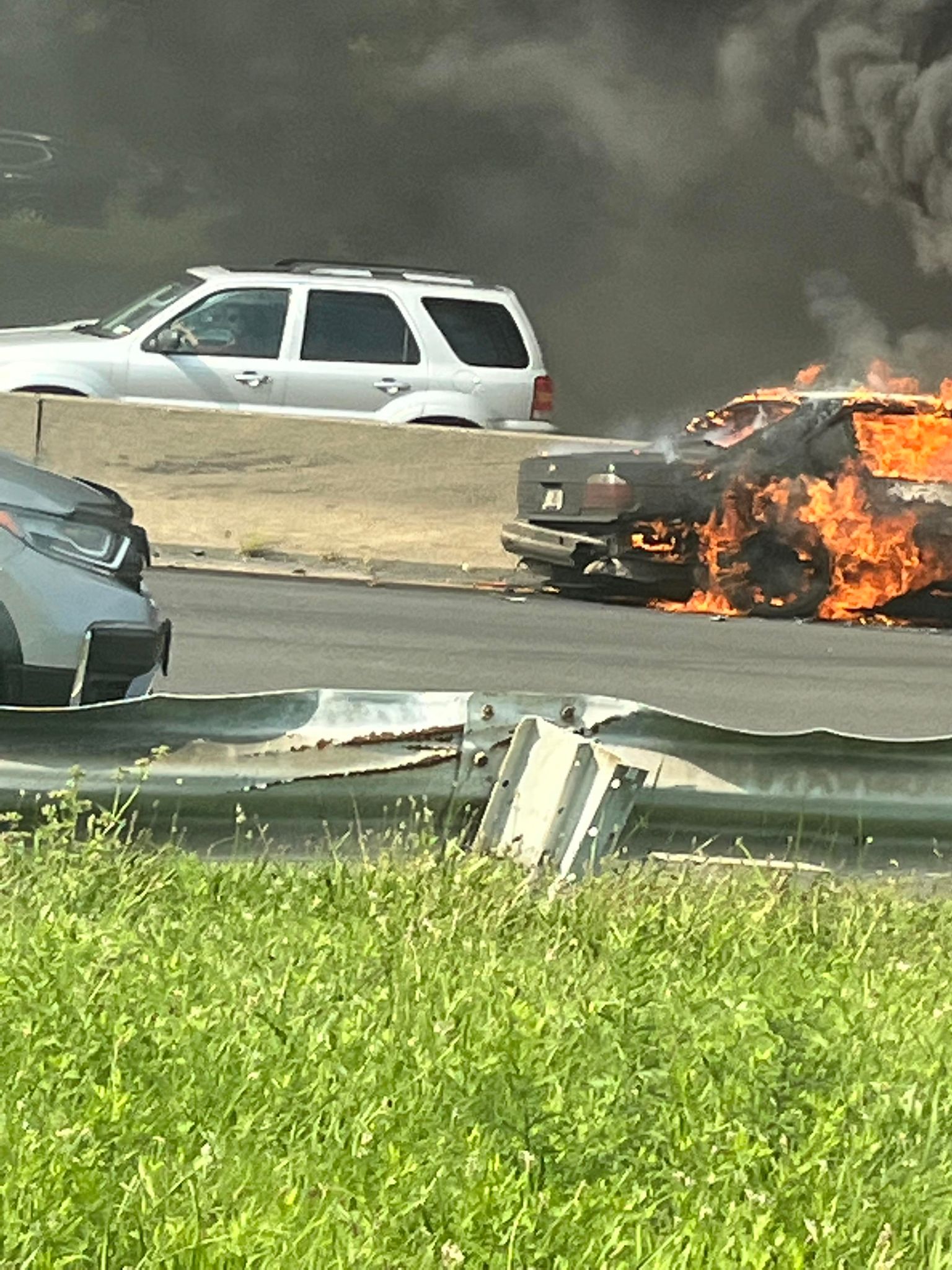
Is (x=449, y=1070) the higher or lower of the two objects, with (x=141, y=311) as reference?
higher

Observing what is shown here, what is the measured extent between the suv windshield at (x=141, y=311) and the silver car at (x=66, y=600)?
12599 millimetres

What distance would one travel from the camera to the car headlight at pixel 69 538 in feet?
25.1

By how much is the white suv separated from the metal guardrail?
537 inches

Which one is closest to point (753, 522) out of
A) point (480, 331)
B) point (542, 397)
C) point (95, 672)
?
point (542, 397)

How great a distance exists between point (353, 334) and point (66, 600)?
43.7 feet

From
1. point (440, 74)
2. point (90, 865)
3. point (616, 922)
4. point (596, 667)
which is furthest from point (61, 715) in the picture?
point (440, 74)

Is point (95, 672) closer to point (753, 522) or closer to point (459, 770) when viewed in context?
point (459, 770)

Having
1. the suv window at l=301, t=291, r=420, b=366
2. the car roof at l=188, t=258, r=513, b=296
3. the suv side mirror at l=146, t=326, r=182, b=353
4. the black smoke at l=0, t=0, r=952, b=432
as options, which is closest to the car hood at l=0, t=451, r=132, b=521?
the suv side mirror at l=146, t=326, r=182, b=353

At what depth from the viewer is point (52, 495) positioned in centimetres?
790

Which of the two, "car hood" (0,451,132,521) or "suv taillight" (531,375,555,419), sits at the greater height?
"car hood" (0,451,132,521)

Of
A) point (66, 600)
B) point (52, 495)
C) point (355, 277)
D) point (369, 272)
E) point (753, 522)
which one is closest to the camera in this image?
point (66, 600)

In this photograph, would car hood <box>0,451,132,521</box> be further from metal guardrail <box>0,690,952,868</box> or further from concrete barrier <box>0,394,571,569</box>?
concrete barrier <box>0,394,571,569</box>

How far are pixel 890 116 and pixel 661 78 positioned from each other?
8.12 ft

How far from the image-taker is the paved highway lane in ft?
39.9
